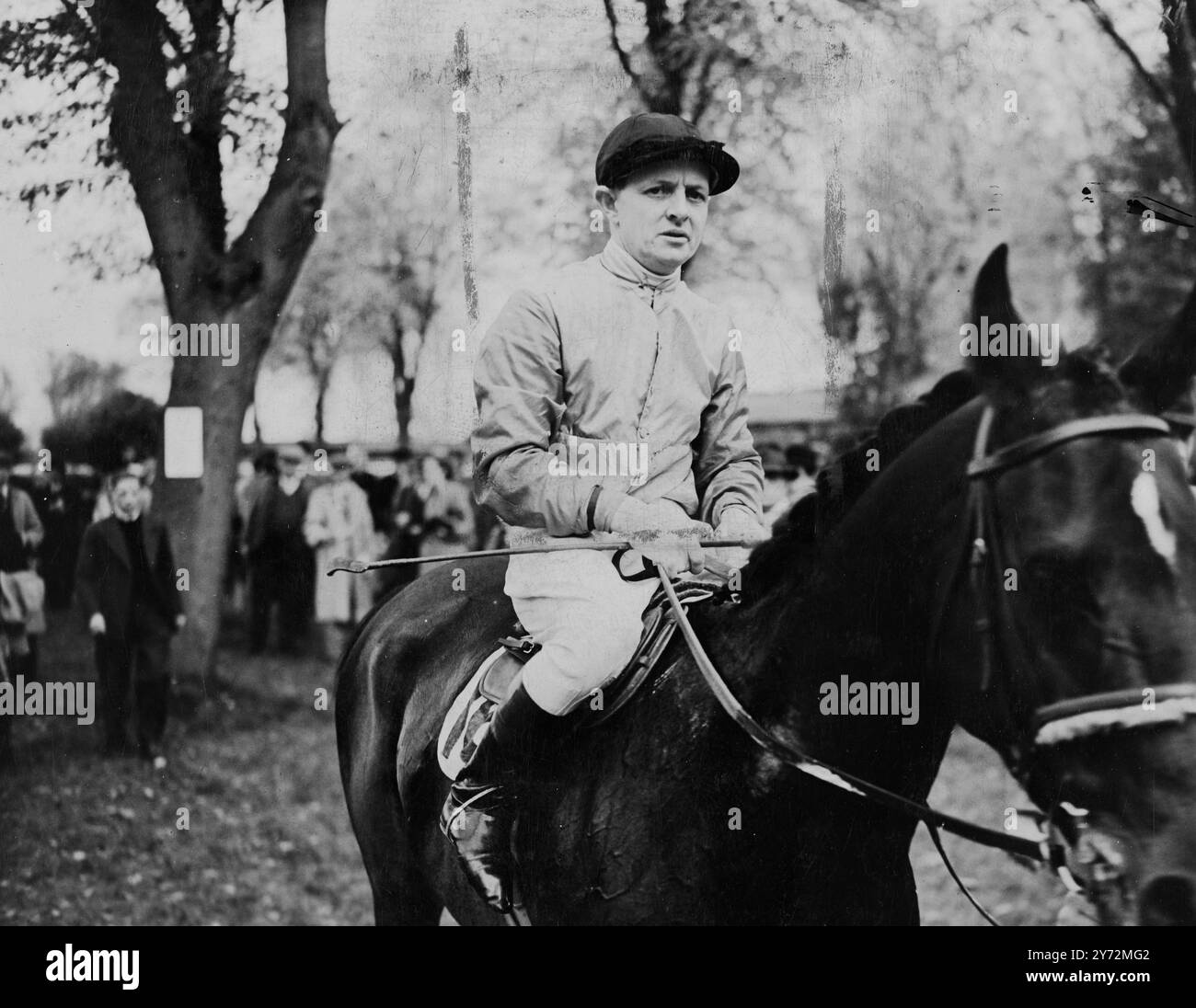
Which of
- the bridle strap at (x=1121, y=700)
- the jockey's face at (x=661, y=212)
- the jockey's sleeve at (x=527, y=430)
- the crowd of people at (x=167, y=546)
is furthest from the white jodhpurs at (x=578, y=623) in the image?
the bridle strap at (x=1121, y=700)

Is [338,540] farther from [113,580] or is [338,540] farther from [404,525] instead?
[113,580]

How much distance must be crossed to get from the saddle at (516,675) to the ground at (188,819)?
710 millimetres

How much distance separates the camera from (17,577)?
3670mm

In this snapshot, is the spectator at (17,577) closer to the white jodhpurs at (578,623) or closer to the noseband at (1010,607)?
the white jodhpurs at (578,623)

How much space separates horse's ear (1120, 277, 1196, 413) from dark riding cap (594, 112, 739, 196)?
125 centimetres

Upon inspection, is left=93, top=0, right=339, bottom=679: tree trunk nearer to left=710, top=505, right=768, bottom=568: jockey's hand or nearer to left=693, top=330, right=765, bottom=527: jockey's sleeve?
left=693, top=330, right=765, bottom=527: jockey's sleeve

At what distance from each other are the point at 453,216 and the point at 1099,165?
1.90 m

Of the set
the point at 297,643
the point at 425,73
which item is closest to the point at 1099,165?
the point at 425,73

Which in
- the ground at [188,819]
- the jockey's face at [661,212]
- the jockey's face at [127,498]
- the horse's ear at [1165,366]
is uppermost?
the jockey's face at [661,212]
